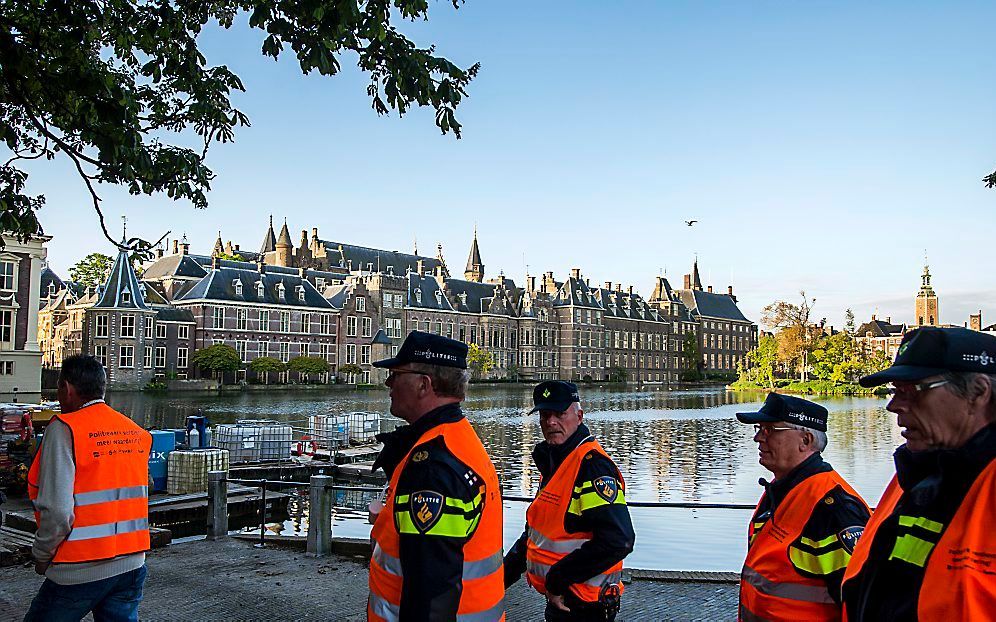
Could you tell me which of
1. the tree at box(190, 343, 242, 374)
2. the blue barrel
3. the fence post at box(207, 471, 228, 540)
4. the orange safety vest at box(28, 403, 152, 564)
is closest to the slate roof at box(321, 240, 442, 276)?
the tree at box(190, 343, 242, 374)

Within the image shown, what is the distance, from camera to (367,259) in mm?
94562

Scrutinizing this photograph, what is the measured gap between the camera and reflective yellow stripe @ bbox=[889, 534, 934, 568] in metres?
2.34

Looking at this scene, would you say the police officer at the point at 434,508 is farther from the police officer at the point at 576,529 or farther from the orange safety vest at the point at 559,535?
the orange safety vest at the point at 559,535

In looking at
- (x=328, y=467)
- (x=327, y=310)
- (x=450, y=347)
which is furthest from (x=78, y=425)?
(x=327, y=310)

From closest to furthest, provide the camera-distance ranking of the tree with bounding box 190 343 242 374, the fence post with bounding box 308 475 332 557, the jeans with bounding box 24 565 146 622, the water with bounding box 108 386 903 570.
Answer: the jeans with bounding box 24 565 146 622
the fence post with bounding box 308 475 332 557
the water with bounding box 108 386 903 570
the tree with bounding box 190 343 242 374

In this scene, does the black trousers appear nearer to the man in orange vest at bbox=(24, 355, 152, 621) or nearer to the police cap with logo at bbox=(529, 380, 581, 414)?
the police cap with logo at bbox=(529, 380, 581, 414)

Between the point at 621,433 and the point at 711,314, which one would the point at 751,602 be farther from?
the point at 711,314

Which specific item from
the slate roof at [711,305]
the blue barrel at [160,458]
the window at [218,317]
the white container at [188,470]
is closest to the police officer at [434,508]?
the white container at [188,470]

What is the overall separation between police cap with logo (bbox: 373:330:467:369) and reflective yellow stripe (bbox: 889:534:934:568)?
5.93 ft

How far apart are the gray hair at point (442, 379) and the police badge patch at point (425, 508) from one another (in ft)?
1.72

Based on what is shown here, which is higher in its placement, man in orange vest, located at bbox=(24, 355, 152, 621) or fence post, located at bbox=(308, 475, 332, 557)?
man in orange vest, located at bbox=(24, 355, 152, 621)

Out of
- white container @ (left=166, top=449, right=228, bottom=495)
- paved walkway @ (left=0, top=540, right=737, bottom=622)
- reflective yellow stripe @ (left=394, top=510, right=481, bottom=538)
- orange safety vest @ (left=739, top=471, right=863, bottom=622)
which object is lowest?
paved walkway @ (left=0, top=540, right=737, bottom=622)

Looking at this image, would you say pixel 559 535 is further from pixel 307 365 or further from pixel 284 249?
pixel 284 249

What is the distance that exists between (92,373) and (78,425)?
34 centimetres
